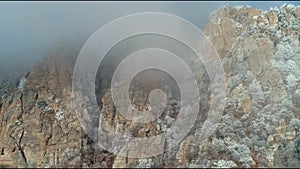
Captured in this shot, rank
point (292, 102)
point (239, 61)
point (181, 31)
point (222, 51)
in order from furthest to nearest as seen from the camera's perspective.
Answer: point (181, 31)
point (222, 51)
point (239, 61)
point (292, 102)

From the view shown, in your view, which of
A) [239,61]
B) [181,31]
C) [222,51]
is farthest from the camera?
[181,31]

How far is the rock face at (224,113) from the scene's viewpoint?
170 feet

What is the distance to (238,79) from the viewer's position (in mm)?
60094

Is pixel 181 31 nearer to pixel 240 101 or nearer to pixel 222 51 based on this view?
pixel 222 51

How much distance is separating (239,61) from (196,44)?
34.7 feet

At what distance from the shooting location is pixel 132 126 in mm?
59312

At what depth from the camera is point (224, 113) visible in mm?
56375

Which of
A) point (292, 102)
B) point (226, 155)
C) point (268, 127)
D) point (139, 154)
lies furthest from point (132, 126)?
point (292, 102)

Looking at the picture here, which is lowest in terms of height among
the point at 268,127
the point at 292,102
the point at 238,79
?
the point at 268,127

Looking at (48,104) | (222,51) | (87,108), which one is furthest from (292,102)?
(48,104)

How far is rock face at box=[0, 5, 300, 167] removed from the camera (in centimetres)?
5194

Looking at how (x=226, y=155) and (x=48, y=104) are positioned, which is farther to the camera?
(x=48, y=104)

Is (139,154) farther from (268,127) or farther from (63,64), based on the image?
(63,64)

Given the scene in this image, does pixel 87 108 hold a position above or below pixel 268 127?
above
